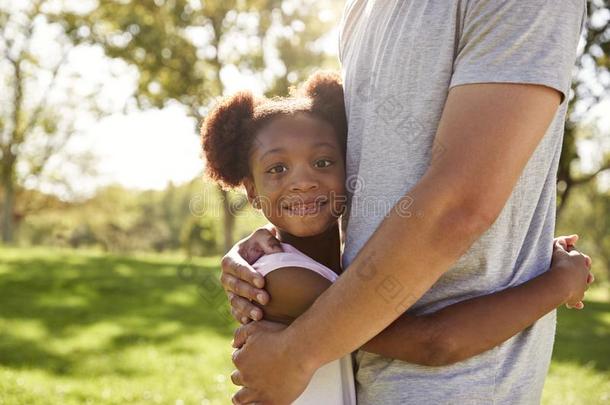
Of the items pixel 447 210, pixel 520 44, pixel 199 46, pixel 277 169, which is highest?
pixel 199 46

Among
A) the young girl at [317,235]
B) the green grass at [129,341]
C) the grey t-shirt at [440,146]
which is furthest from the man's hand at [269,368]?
the green grass at [129,341]

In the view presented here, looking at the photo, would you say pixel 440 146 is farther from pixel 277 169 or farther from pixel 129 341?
pixel 129 341

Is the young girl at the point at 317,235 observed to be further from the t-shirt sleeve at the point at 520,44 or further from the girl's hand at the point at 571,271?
the t-shirt sleeve at the point at 520,44

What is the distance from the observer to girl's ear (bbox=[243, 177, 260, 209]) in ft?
7.06

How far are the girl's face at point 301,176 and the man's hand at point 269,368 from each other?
534 mm

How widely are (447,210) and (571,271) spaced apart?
0.54 m

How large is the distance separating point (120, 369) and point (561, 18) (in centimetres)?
611

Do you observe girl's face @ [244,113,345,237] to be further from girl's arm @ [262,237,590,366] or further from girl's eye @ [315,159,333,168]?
girl's arm @ [262,237,590,366]

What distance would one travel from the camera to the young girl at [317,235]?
137cm

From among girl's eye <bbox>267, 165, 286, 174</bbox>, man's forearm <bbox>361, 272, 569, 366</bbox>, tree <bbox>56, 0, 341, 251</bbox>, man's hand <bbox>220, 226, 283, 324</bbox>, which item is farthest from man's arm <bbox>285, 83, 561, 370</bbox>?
tree <bbox>56, 0, 341, 251</bbox>

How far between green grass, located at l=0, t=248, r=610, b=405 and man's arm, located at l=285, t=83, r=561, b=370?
370cm

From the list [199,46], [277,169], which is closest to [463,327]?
[277,169]

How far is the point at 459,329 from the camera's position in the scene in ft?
4.43

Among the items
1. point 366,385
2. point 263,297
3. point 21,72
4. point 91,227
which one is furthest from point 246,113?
point 91,227
